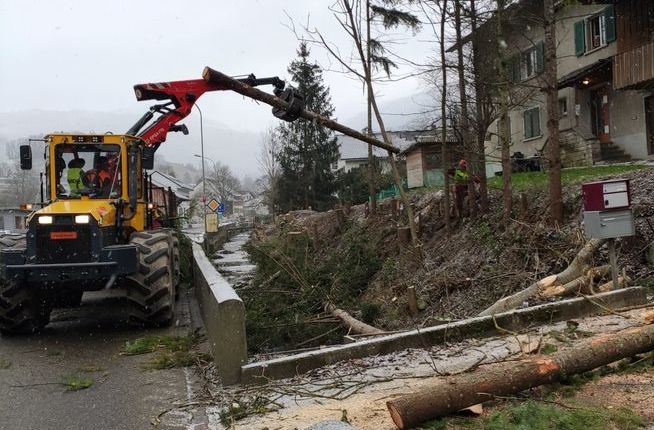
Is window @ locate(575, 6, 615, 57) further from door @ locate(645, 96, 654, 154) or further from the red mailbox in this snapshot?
the red mailbox

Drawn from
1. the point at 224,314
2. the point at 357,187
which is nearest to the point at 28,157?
the point at 224,314

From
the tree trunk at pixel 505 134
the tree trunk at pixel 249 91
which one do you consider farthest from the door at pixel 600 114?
the tree trunk at pixel 249 91

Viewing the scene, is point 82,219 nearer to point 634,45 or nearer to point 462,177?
point 462,177

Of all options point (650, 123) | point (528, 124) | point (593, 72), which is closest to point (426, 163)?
point (528, 124)

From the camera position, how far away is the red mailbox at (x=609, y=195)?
7504mm

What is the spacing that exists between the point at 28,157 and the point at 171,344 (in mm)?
3945

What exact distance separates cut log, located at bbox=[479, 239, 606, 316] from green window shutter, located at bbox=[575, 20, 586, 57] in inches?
704

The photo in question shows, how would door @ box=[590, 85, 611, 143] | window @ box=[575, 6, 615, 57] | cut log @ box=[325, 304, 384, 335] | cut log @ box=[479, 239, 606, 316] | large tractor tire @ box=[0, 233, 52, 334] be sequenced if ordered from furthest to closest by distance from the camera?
door @ box=[590, 85, 611, 143] < window @ box=[575, 6, 615, 57] < cut log @ box=[325, 304, 384, 335] < cut log @ box=[479, 239, 606, 316] < large tractor tire @ box=[0, 233, 52, 334]

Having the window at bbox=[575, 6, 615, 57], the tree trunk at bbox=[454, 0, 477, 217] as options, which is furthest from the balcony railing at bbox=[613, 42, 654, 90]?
the tree trunk at bbox=[454, 0, 477, 217]

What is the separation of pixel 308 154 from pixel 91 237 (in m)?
37.9

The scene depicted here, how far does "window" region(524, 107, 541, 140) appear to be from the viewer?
27641 millimetres

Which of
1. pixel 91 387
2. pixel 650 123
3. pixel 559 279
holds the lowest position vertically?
pixel 91 387

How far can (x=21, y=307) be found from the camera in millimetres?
8562

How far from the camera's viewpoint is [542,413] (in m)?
4.03
